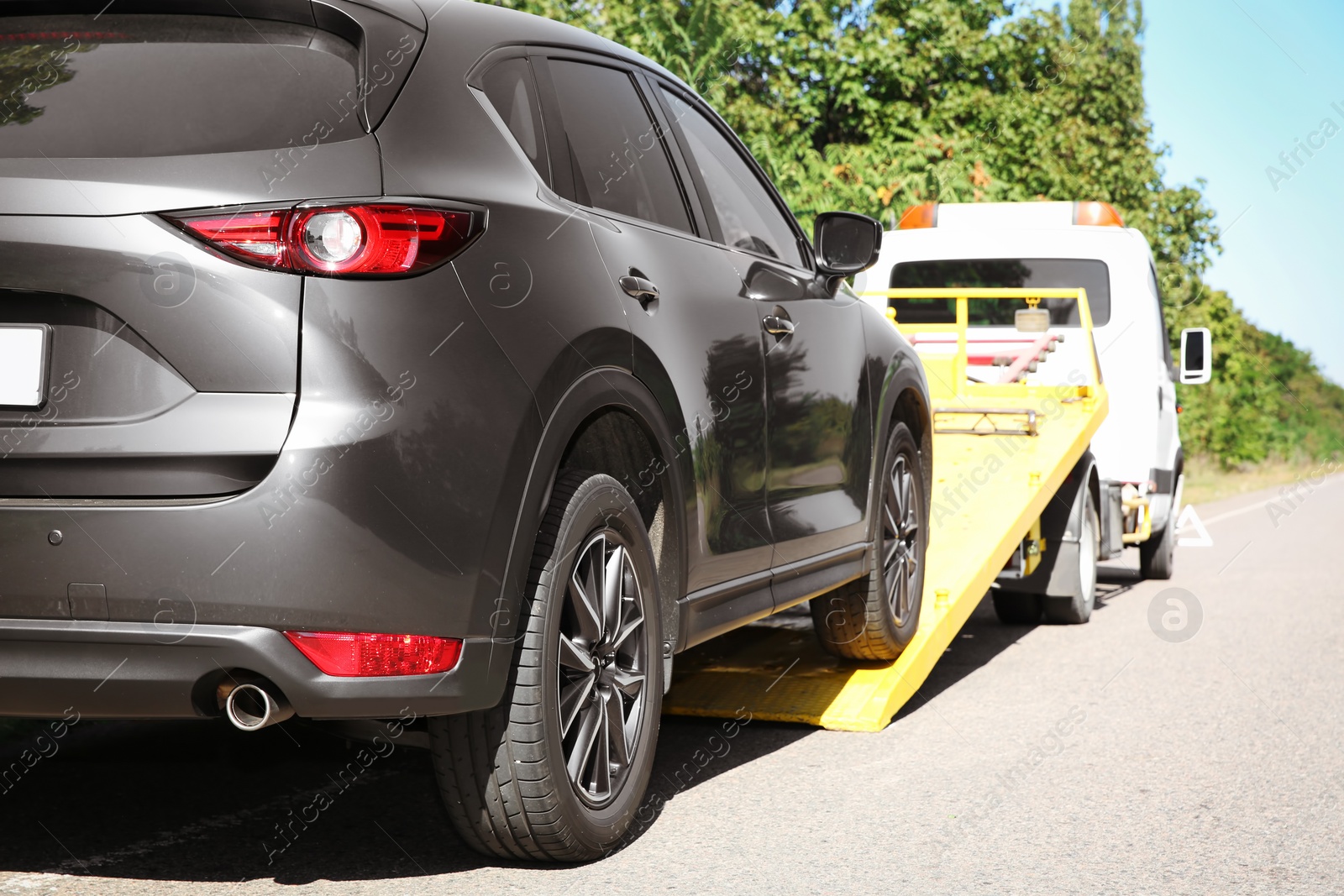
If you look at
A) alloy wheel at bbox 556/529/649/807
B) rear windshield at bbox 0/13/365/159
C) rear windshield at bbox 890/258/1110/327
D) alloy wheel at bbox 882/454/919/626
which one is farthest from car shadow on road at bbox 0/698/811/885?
rear windshield at bbox 890/258/1110/327

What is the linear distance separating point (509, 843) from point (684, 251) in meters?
1.60

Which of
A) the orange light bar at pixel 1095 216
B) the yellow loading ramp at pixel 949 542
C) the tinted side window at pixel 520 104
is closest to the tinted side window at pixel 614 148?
the tinted side window at pixel 520 104

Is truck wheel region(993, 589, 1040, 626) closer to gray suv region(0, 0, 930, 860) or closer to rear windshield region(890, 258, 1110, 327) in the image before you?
rear windshield region(890, 258, 1110, 327)

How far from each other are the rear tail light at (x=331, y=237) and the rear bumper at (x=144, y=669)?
686 millimetres

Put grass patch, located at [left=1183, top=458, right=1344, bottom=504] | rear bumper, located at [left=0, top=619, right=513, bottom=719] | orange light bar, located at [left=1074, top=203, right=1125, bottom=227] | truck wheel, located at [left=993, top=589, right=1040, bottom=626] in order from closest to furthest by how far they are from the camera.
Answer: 1. rear bumper, located at [left=0, top=619, right=513, bottom=719]
2. truck wheel, located at [left=993, top=589, right=1040, bottom=626]
3. orange light bar, located at [left=1074, top=203, right=1125, bottom=227]
4. grass patch, located at [left=1183, top=458, right=1344, bottom=504]

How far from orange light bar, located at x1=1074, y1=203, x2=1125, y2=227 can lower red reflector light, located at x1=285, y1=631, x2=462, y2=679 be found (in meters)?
8.44

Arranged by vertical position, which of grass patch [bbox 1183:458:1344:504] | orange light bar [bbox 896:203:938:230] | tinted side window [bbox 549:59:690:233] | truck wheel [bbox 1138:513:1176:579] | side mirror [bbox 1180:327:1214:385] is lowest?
grass patch [bbox 1183:458:1344:504]

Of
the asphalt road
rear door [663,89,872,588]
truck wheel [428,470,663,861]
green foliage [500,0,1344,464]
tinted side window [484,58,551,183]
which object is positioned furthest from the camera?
green foliage [500,0,1344,464]

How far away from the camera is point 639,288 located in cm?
357

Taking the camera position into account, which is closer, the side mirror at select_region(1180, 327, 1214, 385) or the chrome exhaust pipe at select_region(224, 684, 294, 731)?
the chrome exhaust pipe at select_region(224, 684, 294, 731)

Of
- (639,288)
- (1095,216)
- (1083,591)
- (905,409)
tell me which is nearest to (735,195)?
(639,288)

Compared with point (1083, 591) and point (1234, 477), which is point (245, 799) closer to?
point (1083, 591)

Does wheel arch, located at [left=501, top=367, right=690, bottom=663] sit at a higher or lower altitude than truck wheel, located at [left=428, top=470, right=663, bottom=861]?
higher

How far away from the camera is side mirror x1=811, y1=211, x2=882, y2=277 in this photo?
500 centimetres
